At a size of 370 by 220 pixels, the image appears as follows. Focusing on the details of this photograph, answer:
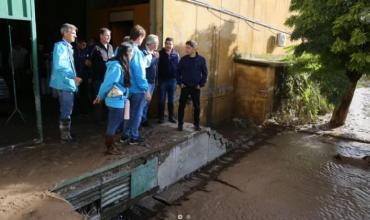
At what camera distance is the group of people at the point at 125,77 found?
4.38m

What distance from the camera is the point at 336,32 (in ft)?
25.2

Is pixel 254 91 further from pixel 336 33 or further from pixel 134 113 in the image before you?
pixel 134 113

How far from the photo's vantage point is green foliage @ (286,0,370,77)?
24.1ft

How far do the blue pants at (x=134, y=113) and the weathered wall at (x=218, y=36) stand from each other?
2.37m

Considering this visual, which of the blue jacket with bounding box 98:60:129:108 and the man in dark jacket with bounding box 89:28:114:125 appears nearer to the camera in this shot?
the blue jacket with bounding box 98:60:129:108

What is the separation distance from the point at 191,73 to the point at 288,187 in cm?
267

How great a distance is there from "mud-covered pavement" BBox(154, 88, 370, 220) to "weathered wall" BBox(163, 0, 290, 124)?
2095mm

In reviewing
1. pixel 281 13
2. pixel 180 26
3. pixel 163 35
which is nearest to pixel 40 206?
pixel 163 35

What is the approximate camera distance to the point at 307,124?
10.3 m

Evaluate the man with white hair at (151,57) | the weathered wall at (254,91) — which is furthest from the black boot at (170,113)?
the weathered wall at (254,91)

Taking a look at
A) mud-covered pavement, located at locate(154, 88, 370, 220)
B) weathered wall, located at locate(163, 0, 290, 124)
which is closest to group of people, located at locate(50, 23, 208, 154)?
weathered wall, located at locate(163, 0, 290, 124)

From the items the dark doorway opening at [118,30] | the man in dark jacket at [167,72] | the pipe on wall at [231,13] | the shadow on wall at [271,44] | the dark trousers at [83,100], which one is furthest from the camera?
the shadow on wall at [271,44]

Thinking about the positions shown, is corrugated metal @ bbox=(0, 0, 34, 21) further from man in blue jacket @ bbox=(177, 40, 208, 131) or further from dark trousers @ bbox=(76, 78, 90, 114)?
man in blue jacket @ bbox=(177, 40, 208, 131)

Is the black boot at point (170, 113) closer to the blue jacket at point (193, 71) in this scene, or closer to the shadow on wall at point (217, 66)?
the blue jacket at point (193, 71)
